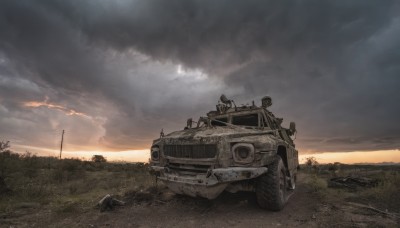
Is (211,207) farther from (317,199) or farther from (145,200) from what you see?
(317,199)

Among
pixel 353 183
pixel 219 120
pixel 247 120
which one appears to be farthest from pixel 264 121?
pixel 353 183

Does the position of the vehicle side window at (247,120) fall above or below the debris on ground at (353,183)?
above

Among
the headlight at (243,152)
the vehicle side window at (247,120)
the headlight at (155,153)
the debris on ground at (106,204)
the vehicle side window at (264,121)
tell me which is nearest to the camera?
the headlight at (243,152)

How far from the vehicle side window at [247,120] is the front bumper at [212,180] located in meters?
2.25

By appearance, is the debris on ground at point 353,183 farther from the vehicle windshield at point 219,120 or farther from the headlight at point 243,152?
the headlight at point 243,152

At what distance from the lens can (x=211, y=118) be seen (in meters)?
7.28

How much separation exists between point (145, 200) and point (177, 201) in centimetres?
82

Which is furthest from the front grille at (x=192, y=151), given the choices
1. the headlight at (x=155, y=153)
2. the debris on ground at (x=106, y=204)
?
the debris on ground at (x=106, y=204)

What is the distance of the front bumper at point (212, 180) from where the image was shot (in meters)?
4.38

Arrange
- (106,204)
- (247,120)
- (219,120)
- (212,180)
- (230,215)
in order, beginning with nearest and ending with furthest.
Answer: (212,180) < (230,215) < (106,204) < (247,120) < (219,120)

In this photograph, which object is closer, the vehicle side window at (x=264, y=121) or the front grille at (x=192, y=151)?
the front grille at (x=192, y=151)

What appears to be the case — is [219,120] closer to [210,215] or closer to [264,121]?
[264,121]

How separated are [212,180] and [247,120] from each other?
2.75 meters

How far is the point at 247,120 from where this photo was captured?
6.82 metres
